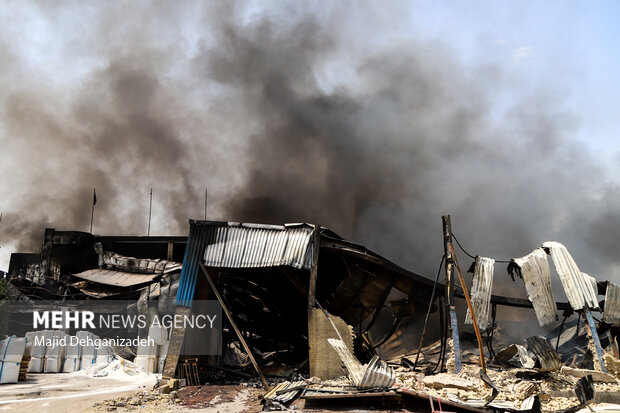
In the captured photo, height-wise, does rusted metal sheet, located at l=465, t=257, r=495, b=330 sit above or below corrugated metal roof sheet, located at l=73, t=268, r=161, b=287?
below

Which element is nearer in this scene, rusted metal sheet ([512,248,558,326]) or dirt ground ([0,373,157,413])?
→ dirt ground ([0,373,157,413])

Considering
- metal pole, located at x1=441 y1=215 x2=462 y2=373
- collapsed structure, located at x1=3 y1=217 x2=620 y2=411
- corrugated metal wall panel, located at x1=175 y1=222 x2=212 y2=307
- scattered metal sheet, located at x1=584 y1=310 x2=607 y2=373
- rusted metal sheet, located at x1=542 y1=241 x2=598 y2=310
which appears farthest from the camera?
corrugated metal wall panel, located at x1=175 y1=222 x2=212 y2=307

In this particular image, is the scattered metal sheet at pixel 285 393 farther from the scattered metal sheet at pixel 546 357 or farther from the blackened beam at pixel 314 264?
the scattered metal sheet at pixel 546 357

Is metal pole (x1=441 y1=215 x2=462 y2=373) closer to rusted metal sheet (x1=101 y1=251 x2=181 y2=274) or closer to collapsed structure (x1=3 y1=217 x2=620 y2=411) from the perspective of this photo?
collapsed structure (x1=3 y1=217 x2=620 y2=411)

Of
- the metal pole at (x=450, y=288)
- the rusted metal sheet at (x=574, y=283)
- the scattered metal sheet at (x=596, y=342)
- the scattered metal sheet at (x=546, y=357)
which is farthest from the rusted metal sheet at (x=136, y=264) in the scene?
the scattered metal sheet at (x=596, y=342)

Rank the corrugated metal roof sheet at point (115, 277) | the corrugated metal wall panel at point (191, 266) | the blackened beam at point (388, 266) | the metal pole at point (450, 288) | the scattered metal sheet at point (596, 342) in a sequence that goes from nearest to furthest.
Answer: the scattered metal sheet at point (596, 342), the metal pole at point (450, 288), the corrugated metal wall panel at point (191, 266), the blackened beam at point (388, 266), the corrugated metal roof sheet at point (115, 277)

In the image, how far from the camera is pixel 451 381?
9.30 meters

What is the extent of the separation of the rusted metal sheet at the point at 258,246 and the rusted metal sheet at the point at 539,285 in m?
6.17

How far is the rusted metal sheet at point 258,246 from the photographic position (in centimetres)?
1245

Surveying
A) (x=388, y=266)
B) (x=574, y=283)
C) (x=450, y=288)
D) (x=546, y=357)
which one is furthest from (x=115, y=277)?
(x=574, y=283)

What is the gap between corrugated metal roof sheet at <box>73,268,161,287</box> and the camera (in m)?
21.6

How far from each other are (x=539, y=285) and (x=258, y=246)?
8.09 meters

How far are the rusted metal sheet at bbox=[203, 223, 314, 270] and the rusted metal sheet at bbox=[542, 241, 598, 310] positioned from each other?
7140 mm

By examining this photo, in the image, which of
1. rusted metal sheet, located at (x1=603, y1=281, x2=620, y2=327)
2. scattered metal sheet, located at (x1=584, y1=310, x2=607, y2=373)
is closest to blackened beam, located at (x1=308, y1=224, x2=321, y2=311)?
scattered metal sheet, located at (x1=584, y1=310, x2=607, y2=373)
